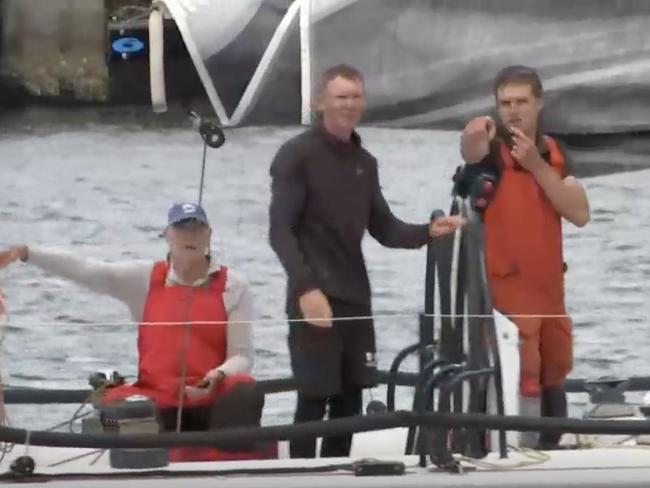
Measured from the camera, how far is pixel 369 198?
2.64 metres

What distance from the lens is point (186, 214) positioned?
104 inches

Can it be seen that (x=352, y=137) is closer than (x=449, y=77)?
Yes

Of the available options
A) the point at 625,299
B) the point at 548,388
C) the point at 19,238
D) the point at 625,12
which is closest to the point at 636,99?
Answer: the point at 625,12

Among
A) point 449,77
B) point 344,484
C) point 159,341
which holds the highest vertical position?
point 449,77

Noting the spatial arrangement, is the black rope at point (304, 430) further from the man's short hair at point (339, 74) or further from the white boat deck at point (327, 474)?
the man's short hair at point (339, 74)

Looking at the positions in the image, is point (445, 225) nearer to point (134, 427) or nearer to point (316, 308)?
point (316, 308)

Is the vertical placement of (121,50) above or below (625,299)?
above

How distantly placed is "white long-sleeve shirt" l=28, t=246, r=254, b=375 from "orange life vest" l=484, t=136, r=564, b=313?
0.36 m

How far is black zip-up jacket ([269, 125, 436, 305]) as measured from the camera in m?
2.56

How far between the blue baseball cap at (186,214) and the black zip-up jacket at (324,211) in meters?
0.11

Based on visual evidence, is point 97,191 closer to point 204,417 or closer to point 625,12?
point 204,417

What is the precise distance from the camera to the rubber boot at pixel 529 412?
2646 millimetres

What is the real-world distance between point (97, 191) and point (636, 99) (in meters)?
0.85

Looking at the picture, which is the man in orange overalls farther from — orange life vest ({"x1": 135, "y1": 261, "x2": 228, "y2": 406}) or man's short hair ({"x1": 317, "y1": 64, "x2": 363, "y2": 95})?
orange life vest ({"x1": 135, "y1": 261, "x2": 228, "y2": 406})
